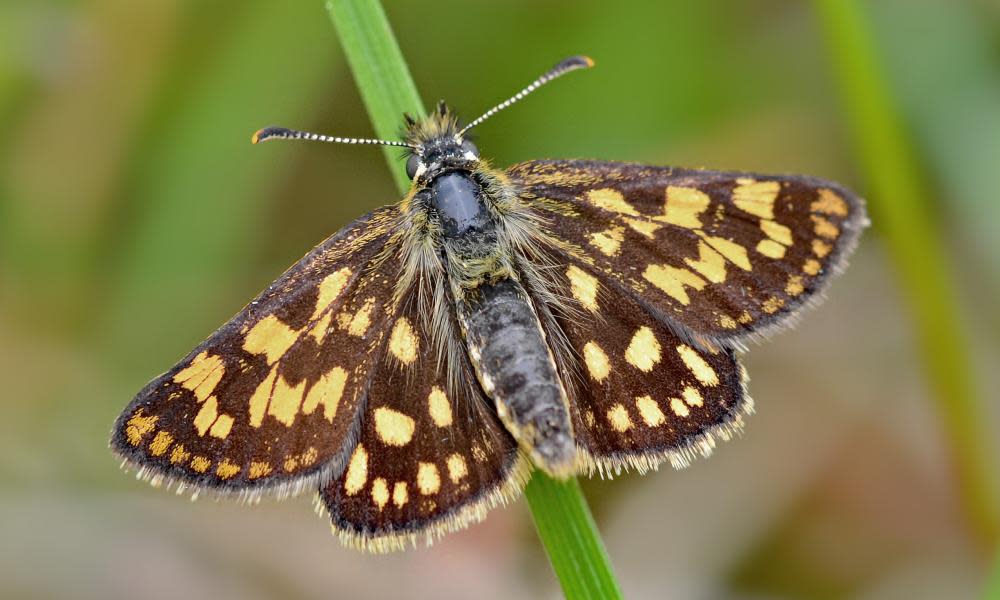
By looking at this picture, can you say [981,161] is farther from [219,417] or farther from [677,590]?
[219,417]

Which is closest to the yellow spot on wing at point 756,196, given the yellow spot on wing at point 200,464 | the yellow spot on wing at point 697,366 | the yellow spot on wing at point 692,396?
the yellow spot on wing at point 697,366

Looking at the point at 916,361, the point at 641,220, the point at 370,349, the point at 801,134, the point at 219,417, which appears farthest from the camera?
the point at 801,134

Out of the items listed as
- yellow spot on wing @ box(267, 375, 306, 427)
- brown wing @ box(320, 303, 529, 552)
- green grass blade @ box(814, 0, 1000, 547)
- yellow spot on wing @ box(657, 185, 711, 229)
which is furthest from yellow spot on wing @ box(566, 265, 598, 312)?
green grass blade @ box(814, 0, 1000, 547)

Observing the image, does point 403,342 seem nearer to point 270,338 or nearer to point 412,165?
point 270,338

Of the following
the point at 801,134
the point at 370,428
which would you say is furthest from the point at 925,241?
the point at 370,428

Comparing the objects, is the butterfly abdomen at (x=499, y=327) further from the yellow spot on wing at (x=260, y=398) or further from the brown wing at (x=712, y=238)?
the yellow spot on wing at (x=260, y=398)

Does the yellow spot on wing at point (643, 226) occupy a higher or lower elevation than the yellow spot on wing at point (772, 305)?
higher

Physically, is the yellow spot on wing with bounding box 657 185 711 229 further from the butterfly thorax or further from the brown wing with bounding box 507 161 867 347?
the butterfly thorax

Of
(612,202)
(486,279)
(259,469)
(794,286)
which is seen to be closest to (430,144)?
(486,279)
